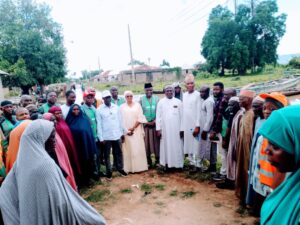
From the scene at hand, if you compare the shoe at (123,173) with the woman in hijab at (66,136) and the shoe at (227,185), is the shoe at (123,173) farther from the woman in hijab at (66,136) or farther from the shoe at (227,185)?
the shoe at (227,185)

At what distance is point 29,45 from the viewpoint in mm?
21219

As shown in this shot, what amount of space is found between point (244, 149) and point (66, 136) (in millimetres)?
3186

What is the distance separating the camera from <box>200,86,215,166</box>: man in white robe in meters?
5.13

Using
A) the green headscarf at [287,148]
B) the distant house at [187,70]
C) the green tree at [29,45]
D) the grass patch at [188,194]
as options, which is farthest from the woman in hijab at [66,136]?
the distant house at [187,70]

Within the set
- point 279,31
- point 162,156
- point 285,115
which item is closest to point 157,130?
point 162,156

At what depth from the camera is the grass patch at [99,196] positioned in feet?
15.6

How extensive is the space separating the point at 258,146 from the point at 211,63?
38.2 m

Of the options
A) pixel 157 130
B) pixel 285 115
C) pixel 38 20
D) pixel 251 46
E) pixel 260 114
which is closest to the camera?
pixel 285 115

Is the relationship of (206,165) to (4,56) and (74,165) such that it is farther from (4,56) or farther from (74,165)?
(4,56)

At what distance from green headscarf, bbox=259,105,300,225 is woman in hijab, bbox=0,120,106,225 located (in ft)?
5.54

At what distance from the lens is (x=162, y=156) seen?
609cm

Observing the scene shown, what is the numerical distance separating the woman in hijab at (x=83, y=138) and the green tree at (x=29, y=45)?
17062 millimetres

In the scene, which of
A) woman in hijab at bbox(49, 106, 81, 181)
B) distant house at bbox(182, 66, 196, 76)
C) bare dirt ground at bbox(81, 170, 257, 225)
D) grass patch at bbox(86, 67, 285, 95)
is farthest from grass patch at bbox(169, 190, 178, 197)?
distant house at bbox(182, 66, 196, 76)

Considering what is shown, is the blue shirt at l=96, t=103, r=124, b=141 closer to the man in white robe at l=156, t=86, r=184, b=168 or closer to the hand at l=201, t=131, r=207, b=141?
the man in white robe at l=156, t=86, r=184, b=168
